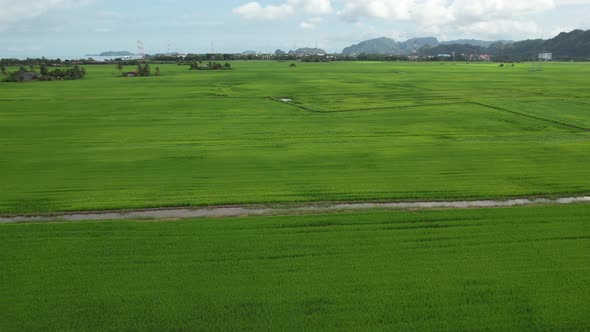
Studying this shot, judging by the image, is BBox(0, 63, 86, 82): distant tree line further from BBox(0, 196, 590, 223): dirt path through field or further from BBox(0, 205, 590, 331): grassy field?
BBox(0, 205, 590, 331): grassy field

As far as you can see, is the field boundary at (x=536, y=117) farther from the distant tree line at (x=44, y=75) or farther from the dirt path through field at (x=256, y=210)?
the distant tree line at (x=44, y=75)

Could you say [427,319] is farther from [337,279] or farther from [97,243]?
[97,243]

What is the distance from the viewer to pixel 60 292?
12531 millimetres

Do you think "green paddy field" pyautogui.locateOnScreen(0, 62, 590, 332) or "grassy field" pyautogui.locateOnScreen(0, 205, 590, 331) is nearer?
"grassy field" pyautogui.locateOnScreen(0, 205, 590, 331)

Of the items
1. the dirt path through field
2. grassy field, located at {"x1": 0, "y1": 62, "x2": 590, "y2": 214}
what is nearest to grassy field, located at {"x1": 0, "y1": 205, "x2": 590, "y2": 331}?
the dirt path through field

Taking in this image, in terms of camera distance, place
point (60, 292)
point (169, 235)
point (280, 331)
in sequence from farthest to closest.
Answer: point (169, 235), point (60, 292), point (280, 331)

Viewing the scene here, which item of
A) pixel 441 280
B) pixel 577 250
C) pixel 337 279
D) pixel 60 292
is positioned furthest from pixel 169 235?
pixel 577 250

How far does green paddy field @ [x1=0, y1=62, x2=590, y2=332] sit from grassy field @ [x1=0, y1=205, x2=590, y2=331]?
6 centimetres

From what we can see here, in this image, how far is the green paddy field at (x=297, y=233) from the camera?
11.7 m

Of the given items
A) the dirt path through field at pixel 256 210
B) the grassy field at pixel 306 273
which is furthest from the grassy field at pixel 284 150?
the grassy field at pixel 306 273

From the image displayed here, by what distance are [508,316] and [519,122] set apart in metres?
35.5

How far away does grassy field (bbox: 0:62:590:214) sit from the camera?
21.8 meters

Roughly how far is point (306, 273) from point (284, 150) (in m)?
17.9

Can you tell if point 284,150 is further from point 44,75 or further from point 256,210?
point 44,75
